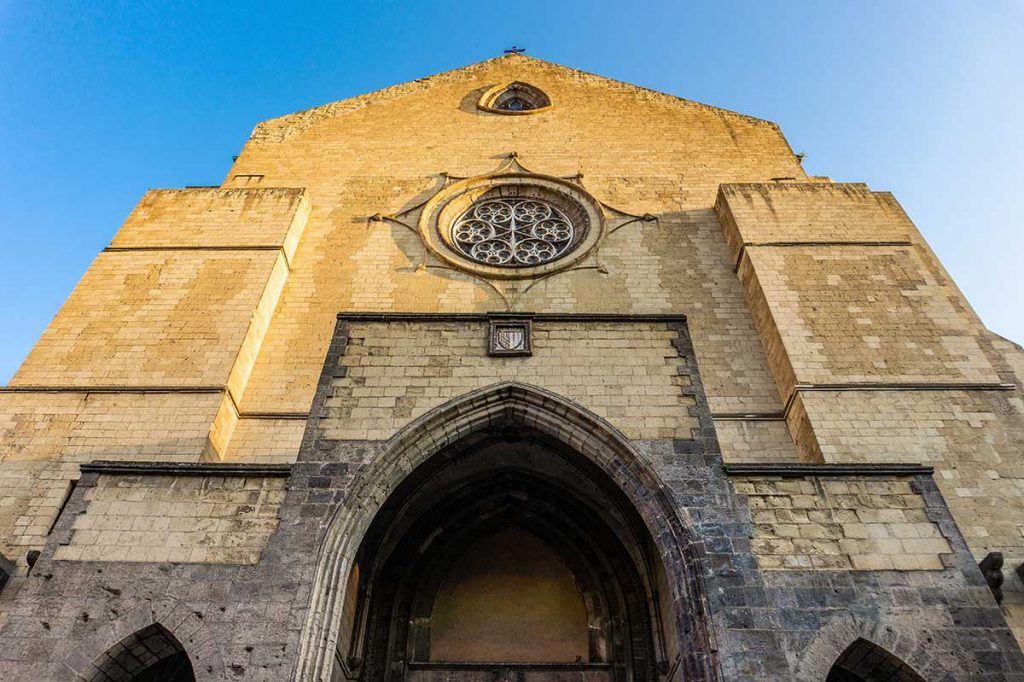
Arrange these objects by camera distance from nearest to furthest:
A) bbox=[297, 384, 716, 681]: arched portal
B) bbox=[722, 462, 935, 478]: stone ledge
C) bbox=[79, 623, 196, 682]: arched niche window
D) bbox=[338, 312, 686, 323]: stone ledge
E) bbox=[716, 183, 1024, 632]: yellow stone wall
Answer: bbox=[79, 623, 196, 682]: arched niche window
bbox=[722, 462, 935, 478]: stone ledge
bbox=[297, 384, 716, 681]: arched portal
bbox=[716, 183, 1024, 632]: yellow stone wall
bbox=[338, 312, 686, 323]: stone ledge

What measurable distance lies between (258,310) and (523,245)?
352 centimetres

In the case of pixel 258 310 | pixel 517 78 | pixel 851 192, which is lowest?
pixel 258 310

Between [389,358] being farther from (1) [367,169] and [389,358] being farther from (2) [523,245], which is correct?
(1) [367,169]

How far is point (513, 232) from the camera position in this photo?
371 inches

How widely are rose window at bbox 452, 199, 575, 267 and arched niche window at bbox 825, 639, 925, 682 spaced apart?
563cm

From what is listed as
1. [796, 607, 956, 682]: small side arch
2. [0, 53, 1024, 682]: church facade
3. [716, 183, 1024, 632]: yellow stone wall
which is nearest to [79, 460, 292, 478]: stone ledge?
[0, 53, 1024, 682]: church facade

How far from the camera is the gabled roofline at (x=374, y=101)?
1120 cm

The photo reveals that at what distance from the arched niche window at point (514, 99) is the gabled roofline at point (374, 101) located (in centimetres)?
83

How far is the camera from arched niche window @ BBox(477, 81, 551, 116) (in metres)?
11.6

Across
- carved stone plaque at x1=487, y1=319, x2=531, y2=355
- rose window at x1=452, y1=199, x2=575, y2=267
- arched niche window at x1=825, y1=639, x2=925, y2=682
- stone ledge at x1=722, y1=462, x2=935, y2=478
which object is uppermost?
rose window at x1=452, y1=199, x2=575, y2=267

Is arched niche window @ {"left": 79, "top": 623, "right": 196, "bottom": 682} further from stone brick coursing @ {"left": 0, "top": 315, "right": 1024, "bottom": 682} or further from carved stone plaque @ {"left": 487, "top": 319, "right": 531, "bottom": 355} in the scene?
carved stone plaque @ {"left": 487, "top": 319, "right": 531, "bottom": 355}

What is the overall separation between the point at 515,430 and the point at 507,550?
1.70 m

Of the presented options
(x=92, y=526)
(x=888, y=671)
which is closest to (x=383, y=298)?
(x=92, y=526)

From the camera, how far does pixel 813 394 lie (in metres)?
6.65
